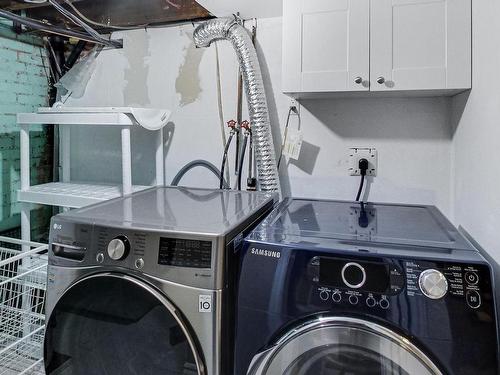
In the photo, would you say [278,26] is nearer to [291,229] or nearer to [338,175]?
[338,175]

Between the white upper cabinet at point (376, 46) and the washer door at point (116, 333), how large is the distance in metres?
1.02

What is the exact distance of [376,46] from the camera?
1.40 metres

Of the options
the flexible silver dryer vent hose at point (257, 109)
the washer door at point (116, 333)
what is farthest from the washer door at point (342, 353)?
the flexible silver dryer vent hose at point (257, 109)

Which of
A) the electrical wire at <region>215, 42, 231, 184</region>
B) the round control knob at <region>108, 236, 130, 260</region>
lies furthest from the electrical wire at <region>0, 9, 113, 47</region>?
the round control knob at <region>108, 236, 130, 260</region>

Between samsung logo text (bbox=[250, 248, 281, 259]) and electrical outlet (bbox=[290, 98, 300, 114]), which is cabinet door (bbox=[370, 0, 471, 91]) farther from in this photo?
samsung logo text (bbox=[250, 248, 281, 259])

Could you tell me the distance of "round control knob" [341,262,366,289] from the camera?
3.06 feet

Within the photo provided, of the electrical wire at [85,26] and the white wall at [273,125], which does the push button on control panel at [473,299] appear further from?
the electrical wire at [85,26]

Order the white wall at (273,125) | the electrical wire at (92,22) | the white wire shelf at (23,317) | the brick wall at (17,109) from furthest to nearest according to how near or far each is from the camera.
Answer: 1. the brick wall at (17,109)
2. the electrical wire at (92,22)
3. the white wall at (273,125)
4. the white wire shelf at (23,317)

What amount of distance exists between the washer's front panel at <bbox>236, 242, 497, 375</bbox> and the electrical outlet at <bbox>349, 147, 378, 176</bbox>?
35.3 inches

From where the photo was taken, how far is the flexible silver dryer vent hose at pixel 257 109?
1732 millimetres

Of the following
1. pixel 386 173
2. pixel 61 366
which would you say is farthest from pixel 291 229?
pixel 61 366

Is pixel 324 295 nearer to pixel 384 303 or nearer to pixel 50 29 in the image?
pixel 384 303

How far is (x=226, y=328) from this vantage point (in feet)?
3.43

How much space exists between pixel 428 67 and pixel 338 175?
2.11ft
